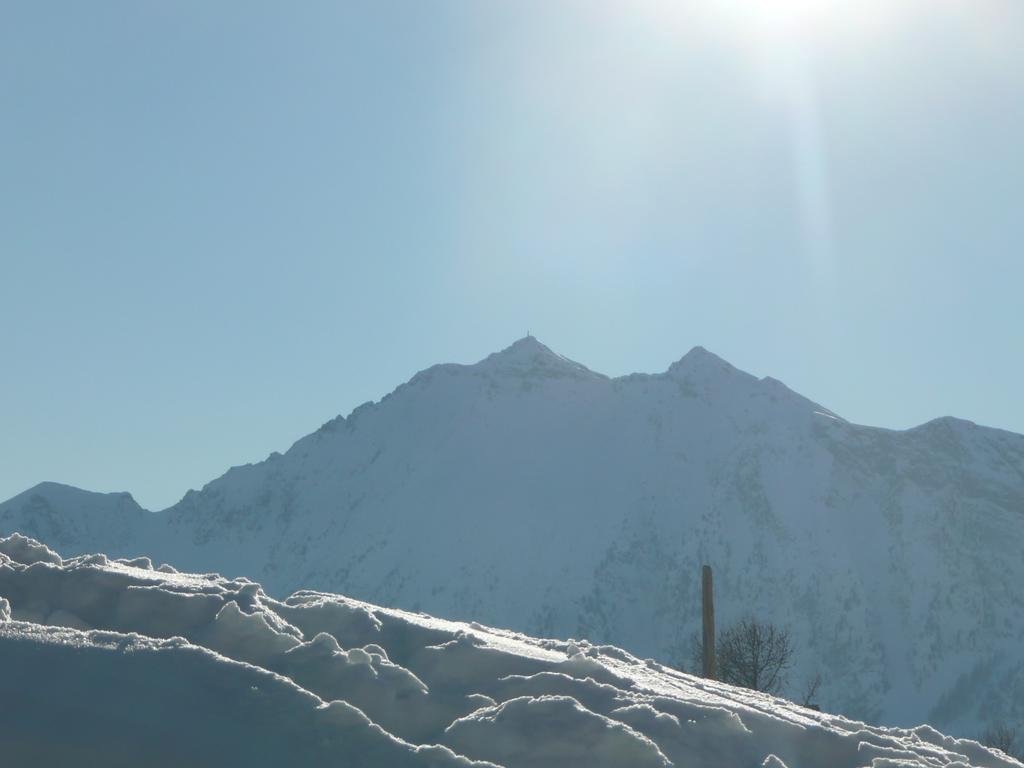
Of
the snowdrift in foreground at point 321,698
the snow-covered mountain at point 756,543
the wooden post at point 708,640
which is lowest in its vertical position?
the snowdrift in foreground at point 321,698

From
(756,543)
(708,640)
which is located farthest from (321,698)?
(756,543)

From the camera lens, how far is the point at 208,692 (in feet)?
16.6

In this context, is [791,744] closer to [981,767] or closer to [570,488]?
[981,767]

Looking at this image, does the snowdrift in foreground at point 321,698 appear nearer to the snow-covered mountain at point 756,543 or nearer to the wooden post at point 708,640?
the wooden post at point 708,640

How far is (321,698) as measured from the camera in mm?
5426

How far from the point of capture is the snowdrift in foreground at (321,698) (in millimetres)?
4723

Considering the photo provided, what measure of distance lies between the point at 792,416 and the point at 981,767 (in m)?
192

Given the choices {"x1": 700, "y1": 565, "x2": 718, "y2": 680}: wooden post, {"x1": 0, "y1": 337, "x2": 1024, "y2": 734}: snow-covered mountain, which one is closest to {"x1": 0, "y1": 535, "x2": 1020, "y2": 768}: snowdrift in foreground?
{"x1": 700, "y1": 565, "x2": 718, "y2": 680}: wooden post

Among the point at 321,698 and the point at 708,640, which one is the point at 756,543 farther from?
the point at 321,698

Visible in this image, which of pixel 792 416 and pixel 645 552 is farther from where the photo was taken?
pixel 792 416

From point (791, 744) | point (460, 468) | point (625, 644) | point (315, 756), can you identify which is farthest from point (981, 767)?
point (460, 468)

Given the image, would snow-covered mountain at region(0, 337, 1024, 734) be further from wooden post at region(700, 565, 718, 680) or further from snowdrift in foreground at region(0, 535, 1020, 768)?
snowdrift in foreground at region(0, 535, 1020, 768)

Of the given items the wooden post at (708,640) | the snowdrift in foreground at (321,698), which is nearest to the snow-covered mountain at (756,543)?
the wooden post at (708,640)

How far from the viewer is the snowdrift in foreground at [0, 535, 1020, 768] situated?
4.72 m
